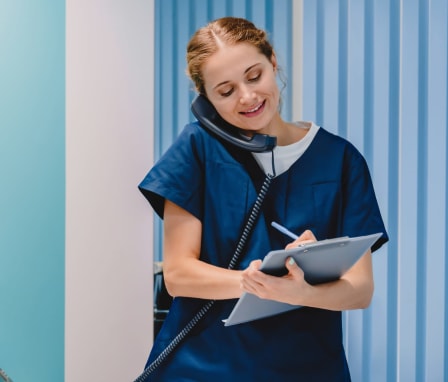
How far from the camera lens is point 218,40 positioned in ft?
4.43

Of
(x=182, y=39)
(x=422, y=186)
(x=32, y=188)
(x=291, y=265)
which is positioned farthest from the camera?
(x=182, y=39)

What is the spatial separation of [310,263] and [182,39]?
1.82 meters

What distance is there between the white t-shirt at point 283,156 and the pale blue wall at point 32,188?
0.61m

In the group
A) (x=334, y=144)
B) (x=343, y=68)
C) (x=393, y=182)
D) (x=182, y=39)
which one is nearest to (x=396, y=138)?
(x=393, y=182)

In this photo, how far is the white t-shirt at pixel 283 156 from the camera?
1381 mm

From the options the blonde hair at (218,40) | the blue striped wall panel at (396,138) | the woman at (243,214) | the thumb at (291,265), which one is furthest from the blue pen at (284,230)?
the blue striped wall panel at (396,138)

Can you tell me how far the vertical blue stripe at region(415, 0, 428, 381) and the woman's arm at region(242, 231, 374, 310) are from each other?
116 cm

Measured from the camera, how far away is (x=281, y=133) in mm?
1437

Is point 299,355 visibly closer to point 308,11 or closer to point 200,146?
point 200,146

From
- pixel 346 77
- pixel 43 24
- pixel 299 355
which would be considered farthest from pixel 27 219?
Result: pixel 346 77

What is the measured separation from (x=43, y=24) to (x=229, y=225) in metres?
0.77

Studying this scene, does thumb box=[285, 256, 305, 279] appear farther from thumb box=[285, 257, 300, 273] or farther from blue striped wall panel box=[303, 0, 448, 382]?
blue striped wall panel box=[303, 0, 448, 382]

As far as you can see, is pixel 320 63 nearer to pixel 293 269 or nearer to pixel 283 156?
pixel 283 156

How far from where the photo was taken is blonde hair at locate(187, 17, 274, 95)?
135 cm
